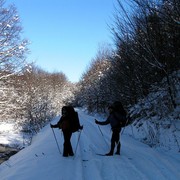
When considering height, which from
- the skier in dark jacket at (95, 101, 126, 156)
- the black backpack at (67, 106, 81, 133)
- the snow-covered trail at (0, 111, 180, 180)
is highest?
the black backpack at (67, 106, 81, 133)

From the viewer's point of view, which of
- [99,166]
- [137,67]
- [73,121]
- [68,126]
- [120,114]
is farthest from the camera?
[137,67]

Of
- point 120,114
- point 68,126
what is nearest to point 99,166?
point 68,126

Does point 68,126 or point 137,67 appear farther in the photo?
point 137,67

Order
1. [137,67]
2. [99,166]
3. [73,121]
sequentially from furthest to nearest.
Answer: [137,67] < [73,121] < [99,166]

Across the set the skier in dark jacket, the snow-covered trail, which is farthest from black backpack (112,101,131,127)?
the snow-covered trail

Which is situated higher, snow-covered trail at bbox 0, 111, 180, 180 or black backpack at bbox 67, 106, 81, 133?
black backpack at bbox 67, 106, 81, 133

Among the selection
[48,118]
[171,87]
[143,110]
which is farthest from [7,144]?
[171,87]

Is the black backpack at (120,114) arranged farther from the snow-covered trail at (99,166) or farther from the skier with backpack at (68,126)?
the skier with backpack at (68,126)

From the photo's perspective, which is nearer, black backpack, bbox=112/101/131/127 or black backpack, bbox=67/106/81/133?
black backpack, bbox=67/106/81/133

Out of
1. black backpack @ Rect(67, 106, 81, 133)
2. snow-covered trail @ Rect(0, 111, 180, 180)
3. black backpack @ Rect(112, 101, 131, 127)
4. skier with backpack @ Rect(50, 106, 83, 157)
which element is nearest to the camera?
snow-covered trail @ Rect(0, 111, 180, 180)

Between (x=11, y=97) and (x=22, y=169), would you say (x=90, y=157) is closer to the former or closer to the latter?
(x=22, y=169)

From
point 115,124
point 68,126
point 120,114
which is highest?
point 68,126

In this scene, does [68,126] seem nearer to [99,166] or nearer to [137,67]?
[99,166]

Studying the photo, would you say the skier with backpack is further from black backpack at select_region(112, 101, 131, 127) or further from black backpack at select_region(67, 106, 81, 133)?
black backpack at select_region(112, 101, 131, 127)
